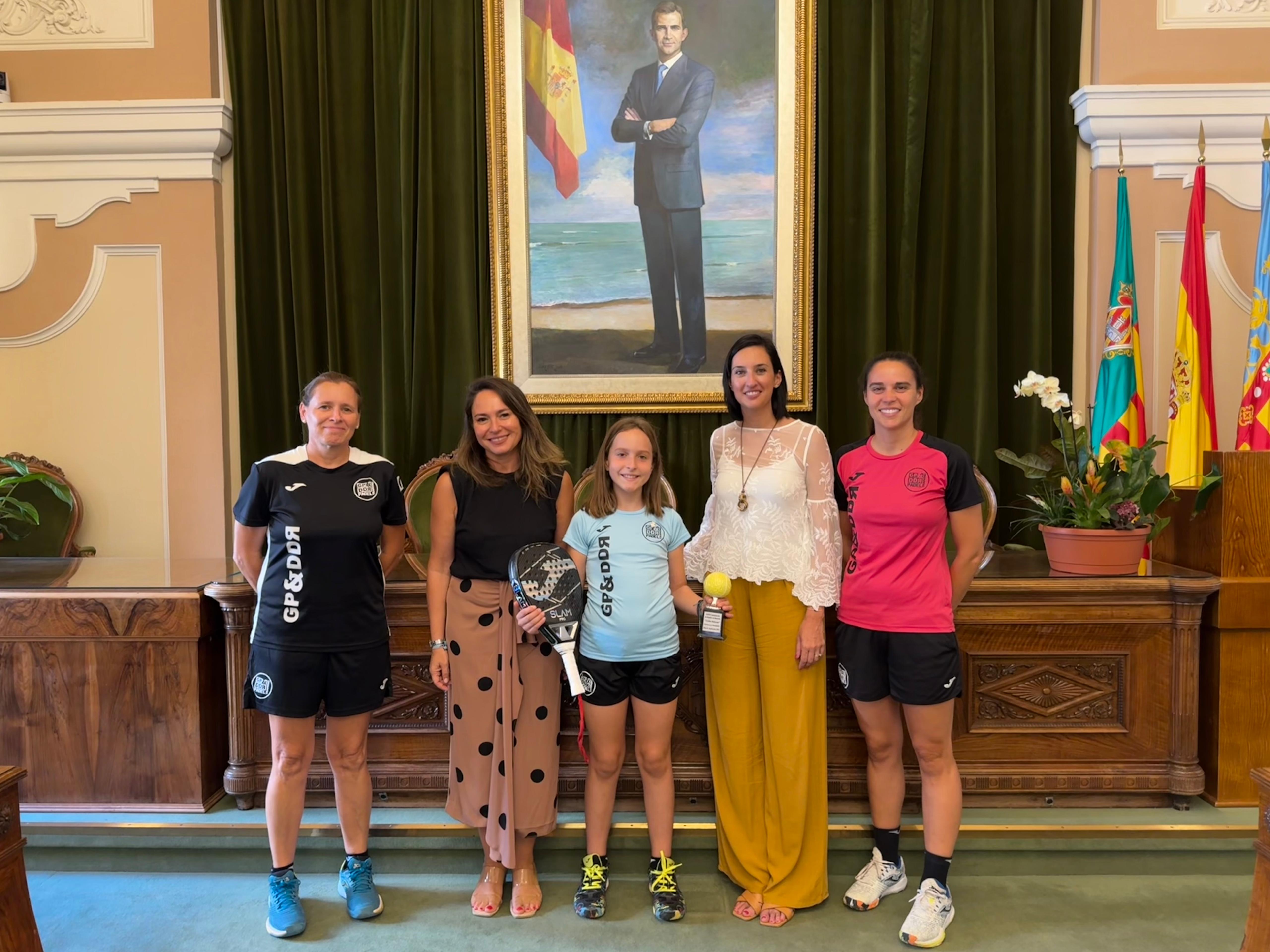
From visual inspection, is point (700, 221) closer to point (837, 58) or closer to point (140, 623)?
point (837, 58)

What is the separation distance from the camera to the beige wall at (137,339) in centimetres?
420

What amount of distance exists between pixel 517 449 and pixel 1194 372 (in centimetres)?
333

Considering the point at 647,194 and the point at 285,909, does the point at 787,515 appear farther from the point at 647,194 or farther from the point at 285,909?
the point at 647,194

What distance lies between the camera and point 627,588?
2.30m

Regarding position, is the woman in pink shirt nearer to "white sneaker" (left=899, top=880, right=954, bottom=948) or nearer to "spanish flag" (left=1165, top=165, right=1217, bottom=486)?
"white sneaker" (left=899, top=880, right=954, bottom=948)

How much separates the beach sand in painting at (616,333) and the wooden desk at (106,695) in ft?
6.91

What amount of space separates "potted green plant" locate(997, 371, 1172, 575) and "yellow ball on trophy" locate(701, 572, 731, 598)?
4.53ft

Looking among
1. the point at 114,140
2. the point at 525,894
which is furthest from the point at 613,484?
the point at 114,140

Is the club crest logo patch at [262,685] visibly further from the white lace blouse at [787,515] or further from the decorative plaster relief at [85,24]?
the decorative plaster relief at [85,24]

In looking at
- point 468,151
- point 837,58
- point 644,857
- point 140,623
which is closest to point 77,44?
point 468,151

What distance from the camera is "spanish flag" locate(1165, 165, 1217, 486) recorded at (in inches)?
151

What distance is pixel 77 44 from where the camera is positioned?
420 cm

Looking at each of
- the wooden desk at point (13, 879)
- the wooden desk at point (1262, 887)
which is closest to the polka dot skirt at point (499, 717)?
the wooden desk at point (13, 879)

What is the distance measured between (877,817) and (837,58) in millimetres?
3563
